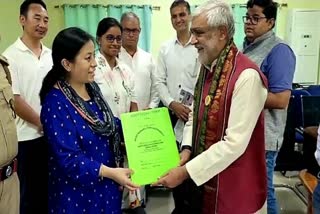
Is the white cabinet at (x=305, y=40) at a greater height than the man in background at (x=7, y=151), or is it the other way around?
the white cabinet at (x=305, y=40)

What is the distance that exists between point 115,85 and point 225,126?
1072mm

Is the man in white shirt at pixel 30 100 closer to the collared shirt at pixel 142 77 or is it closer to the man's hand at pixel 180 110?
the collared shirt at pixel 142 77

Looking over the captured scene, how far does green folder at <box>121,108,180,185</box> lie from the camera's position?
62.4 inches

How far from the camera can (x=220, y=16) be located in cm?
144

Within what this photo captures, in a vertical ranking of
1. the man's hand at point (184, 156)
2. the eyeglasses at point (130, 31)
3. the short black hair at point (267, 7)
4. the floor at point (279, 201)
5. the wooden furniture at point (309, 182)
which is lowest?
the floor at point (279, 201)

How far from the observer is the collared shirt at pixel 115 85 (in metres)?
2.31

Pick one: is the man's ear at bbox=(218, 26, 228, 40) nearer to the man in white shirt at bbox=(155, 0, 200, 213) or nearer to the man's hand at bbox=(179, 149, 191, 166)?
the man's hand at bbox=(179, 149, 191, 166)

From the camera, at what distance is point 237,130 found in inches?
55.4

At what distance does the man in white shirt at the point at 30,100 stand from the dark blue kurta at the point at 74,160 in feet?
2.30

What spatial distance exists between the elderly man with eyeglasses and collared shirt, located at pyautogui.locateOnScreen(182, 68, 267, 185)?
498mm

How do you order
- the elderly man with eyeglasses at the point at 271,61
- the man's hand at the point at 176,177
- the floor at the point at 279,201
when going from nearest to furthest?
the man's hand at the point at 176,177, the elderly man with eyeglasses at the point at 271,61, the floor at the point at 279,201

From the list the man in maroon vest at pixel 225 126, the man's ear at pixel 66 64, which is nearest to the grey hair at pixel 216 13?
the man in maroon vest at pixel 225 126

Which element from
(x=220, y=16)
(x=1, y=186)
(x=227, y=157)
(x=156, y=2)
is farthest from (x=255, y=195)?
(x=156, y=2)

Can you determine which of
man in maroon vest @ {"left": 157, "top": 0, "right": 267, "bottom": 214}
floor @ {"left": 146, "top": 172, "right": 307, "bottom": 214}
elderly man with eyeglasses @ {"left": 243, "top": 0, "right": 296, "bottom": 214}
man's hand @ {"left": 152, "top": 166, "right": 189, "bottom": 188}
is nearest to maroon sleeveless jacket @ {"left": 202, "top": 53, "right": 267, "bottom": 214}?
man in maroon vest @ {"left": 157, "top": 0, "right": 267, "bottom": 214}
